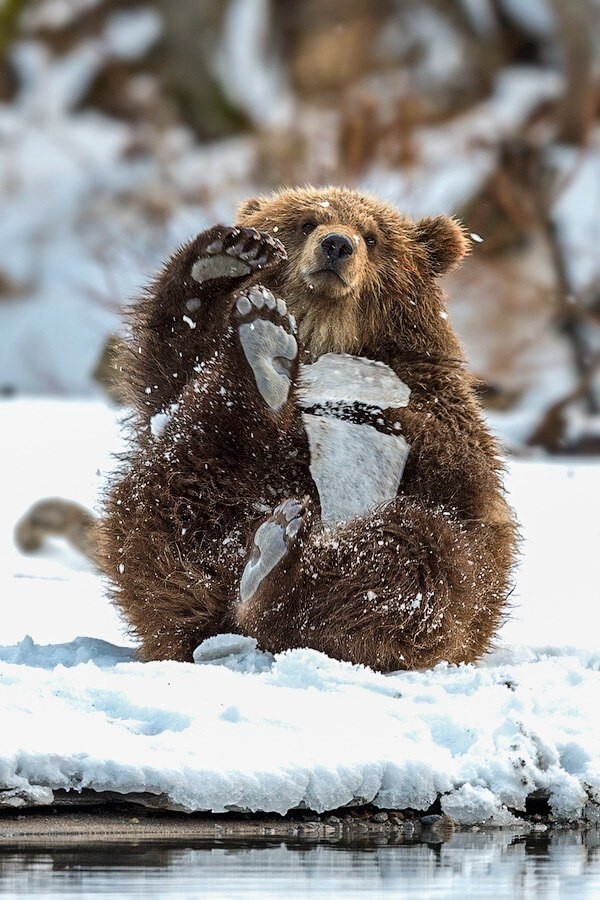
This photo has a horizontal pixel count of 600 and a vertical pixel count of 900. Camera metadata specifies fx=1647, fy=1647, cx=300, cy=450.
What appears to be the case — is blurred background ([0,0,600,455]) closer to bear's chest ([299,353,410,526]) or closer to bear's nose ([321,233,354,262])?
bear's nose ([321,233,354,262])

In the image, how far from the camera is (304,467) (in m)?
5.06

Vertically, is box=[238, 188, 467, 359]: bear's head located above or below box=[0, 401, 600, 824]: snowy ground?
→ above

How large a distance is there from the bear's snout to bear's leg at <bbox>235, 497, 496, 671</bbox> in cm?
88

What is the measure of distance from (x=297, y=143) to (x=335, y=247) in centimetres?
1290

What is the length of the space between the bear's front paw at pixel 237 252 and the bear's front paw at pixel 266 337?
116 millimetres

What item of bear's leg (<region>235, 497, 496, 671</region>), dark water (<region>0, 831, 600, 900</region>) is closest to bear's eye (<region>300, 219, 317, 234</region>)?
bear's leg (<region>235, 497, 496, 671</region>)

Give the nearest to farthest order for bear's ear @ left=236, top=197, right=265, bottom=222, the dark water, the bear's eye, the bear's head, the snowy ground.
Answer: the dark water
the snowy ground
the bear's head
the bear's eye
bear's ear @ left=236, top=197, right=265, bottom=222

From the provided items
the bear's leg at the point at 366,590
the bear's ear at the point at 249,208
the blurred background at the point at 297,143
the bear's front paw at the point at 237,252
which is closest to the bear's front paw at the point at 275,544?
the bear's leg at the point at 366,590

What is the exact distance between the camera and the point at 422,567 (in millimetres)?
4844

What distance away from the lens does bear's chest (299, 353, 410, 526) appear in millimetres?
5066

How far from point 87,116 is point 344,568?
16515 millimetres

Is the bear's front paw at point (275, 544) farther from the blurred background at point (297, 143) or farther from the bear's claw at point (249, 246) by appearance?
the blurred background at point (297, 143)

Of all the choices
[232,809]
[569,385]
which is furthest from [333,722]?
[569,385]

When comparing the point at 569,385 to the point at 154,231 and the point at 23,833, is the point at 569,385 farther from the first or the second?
the point at 23,833
